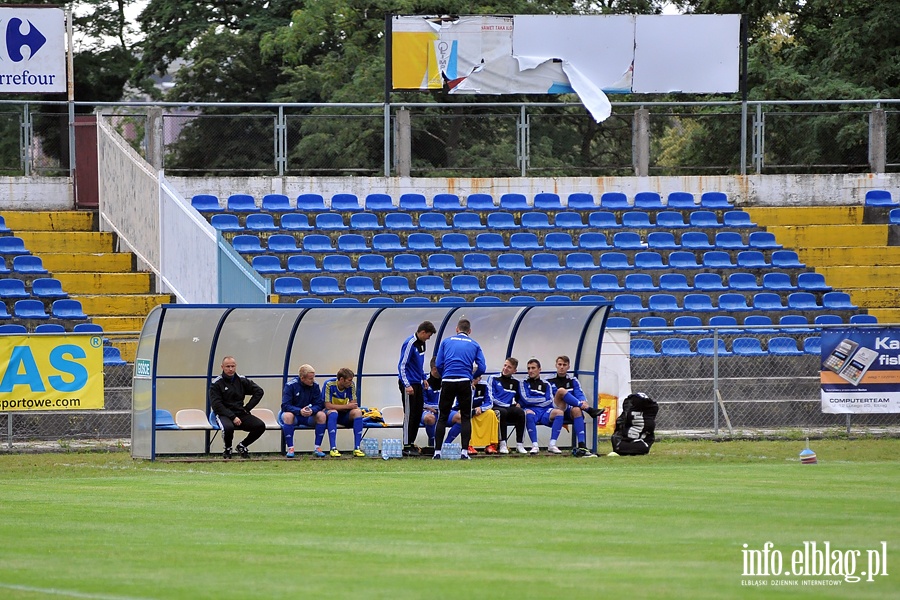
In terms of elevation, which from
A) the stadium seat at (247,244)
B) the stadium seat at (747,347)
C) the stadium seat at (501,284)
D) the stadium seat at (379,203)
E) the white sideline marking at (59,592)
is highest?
the stadium seat at (379,203)

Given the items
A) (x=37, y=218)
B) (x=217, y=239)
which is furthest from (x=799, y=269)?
(x=37, y=218)

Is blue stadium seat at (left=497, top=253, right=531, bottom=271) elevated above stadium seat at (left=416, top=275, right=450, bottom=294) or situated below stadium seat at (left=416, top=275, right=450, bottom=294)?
above

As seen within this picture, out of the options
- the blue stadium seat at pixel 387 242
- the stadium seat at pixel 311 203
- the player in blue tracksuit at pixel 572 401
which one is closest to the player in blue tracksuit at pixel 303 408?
the player in blue tracksuit at pixel 572 401

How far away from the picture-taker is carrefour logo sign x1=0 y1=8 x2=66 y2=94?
28125 mm

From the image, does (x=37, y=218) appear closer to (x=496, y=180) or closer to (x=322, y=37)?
(x=496, y=180)

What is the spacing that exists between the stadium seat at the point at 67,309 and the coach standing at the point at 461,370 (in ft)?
27.8

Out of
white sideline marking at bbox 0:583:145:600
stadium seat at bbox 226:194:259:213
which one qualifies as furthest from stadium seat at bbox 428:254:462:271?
white sideline marking at bbox 0:583:145:600

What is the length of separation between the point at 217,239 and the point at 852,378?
9.84 m

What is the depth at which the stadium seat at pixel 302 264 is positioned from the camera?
84.1 ft

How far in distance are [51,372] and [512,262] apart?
9.98 meters

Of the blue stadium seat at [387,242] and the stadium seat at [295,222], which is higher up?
the stadium seat at [295,222]

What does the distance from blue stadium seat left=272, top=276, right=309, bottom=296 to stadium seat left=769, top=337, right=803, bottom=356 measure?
8188 millimetres

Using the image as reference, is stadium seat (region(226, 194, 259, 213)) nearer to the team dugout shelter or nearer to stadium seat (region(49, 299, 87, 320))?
stadium seat (region(49, 299, 87, 320))

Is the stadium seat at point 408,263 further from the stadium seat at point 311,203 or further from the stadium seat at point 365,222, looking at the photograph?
the stadium seat at point 311,203
